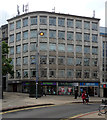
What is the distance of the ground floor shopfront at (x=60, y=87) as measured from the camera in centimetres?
4344

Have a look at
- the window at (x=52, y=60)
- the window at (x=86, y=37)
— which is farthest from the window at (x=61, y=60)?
the window at (x=86, y=37)

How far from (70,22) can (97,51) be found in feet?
31.8

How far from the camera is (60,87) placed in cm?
4403

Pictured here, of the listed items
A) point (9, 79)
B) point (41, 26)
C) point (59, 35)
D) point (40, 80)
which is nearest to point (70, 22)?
point (59, 35)

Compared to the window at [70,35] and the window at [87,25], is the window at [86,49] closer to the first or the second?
the window at [70,35]

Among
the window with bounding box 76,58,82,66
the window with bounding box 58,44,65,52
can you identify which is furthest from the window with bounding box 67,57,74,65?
the window with bounding box 58,44,65,52

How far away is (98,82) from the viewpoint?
4706 centimetres

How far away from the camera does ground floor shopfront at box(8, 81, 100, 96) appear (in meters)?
43.4

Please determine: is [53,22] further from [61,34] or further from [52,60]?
[52,60]

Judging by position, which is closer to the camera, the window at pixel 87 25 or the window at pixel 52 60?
the window at pixel 52 60

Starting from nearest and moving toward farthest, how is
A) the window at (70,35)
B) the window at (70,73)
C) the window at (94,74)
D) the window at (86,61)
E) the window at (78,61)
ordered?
the window at (70,73) → the window at (70,35) → the window at (78,61) → the window at (86,61) → the window at (94,74)

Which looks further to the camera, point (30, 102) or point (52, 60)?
point (52, 60)

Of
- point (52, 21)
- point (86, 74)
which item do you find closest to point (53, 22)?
point (52, 21)

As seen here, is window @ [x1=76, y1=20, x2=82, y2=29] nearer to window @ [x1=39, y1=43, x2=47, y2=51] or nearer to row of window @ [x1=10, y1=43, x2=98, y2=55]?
row of window @ [x1=10, y1=43, x2=98, y2=55]
